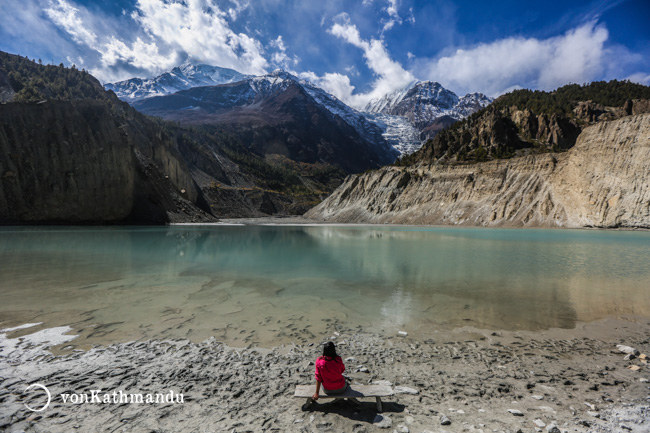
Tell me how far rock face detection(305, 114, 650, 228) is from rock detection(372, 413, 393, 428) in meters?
61.5

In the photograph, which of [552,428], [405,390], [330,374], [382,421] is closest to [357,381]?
[405,390]

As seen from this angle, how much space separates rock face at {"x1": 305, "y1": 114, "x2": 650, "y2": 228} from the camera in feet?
159

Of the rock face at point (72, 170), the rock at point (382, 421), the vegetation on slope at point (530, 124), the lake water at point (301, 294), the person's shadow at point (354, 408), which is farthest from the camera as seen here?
the vegetation on slope at point (530, 124)

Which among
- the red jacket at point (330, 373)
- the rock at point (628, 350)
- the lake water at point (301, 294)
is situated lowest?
the lake water at point (301, 294)

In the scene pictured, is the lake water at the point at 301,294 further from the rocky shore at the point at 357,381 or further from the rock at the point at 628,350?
the rock at the point at 628,350

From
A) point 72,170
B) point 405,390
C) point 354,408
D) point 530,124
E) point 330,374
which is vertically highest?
point 530,124

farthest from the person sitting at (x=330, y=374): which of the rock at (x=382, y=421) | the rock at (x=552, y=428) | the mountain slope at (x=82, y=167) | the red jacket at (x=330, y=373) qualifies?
the mountain slope at (x=82, y=167)

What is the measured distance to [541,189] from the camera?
59031 mm

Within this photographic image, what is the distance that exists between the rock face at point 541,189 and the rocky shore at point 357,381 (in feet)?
184

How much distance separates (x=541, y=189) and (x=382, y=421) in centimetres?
6858

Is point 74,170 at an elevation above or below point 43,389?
above

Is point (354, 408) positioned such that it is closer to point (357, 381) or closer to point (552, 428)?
point (357, 381)

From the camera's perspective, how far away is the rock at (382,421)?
14.6ft

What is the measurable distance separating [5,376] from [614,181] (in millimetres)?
69164
